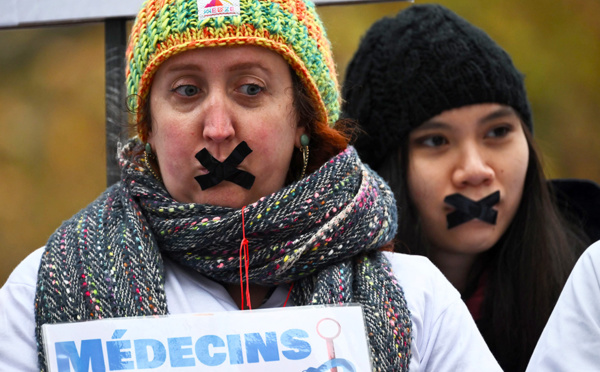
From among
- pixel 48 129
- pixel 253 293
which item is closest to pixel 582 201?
pixel 253 293

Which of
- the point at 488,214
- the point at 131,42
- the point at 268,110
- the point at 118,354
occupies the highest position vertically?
the point at 131,42

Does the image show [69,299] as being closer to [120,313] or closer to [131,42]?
[120,313]

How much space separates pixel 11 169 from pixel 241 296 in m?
3.32

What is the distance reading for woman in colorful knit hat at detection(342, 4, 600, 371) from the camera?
319 cm

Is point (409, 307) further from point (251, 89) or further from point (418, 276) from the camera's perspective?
point (251, 89)

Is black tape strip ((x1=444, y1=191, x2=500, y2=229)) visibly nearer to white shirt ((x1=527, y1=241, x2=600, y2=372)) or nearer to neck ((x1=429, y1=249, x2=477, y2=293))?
neck ((x1=429, y1=249, x2=477, y2=293))

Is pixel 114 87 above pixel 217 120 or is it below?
above

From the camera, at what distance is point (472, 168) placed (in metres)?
3.14

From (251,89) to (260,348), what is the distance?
0.75 meters

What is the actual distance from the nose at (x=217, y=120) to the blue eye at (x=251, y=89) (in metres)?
0.06

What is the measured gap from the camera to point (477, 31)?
3.42 meters

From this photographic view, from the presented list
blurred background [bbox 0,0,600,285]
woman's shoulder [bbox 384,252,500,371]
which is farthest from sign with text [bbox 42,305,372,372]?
blurred background [bbox 0,0,600,285]

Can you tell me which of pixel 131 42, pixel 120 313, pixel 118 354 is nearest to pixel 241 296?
pixel 120 313

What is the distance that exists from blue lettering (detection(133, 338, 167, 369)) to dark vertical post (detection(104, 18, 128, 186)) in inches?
39.1
